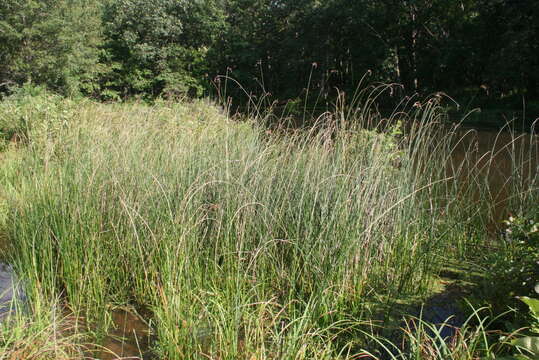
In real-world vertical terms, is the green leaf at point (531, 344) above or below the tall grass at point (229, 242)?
above

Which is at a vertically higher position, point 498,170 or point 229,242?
point 498,170

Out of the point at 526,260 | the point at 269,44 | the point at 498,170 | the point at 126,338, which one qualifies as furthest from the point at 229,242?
the point at 269,44

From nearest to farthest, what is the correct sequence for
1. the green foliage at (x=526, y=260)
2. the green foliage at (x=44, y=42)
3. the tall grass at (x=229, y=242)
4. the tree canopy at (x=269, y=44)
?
the green foliage at (x=526, y=260), the tall grass at (x=229, y=242), the green foliage at (x=44, y=42), the tree canopy at (x=269, y=44)

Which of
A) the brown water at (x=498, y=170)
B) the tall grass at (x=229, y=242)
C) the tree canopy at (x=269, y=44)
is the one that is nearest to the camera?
the tall grass at (x=229, y=242)

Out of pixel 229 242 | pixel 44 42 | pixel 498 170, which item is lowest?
pixel 44 42

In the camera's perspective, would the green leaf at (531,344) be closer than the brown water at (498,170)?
Yes

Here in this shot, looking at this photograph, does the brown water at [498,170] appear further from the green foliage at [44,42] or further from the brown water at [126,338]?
the green foliage at [44,42]

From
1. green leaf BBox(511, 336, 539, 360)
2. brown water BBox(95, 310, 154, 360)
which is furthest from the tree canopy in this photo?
green leaf BBox(511, 336, 539, 360)

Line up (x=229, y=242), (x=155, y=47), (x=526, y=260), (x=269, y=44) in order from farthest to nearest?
(x=269, y=44)
(x=155, y=47)
(x=229, y=242)
(x=526, y=260)

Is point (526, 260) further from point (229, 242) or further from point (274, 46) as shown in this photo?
point (274, 46)

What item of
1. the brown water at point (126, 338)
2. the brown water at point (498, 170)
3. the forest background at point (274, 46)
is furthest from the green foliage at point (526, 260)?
the forest background at point (274, 46)

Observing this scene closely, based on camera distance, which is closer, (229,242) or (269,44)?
(229,242)

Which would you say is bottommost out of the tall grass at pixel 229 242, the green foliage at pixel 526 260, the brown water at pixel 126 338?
the brown water at pixel 126 338

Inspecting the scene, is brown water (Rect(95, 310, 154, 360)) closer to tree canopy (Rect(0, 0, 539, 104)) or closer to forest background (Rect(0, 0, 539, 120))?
forest background (Rect(0, 0, 539, 120))
